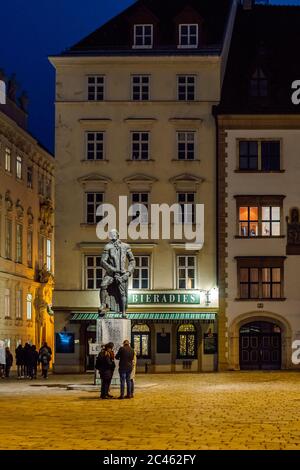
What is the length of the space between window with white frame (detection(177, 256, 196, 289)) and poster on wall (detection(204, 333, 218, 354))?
275 centimetres

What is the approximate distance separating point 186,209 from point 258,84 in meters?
8.27

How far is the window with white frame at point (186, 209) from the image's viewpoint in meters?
54.5

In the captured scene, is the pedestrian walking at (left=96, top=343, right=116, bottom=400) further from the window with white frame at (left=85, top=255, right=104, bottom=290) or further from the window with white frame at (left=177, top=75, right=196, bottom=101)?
the window with white frame at (left=177, top=75, right=196, bottom=101)

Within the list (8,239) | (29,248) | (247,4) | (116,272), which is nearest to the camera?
(116,272)

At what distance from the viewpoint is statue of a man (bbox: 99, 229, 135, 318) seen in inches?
1373

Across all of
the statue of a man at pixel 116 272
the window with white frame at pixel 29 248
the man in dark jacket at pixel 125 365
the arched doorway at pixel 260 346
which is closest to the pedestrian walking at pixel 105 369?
the man in dark jacket at pixel 125 365

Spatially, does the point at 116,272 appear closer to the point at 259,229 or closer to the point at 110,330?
the point at 110,330

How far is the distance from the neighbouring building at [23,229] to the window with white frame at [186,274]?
35.9ft

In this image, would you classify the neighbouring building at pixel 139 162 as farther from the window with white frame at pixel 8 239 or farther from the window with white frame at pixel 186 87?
the window with white frame at pixel 8 239

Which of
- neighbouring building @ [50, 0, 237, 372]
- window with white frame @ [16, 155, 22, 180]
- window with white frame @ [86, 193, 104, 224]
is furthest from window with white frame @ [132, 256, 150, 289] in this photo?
window with white frame @ [16, 155, 22, 180]

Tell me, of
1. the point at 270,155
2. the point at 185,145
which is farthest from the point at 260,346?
the point at 185,145

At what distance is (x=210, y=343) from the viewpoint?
53281 mm

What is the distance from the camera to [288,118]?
54.3 m
